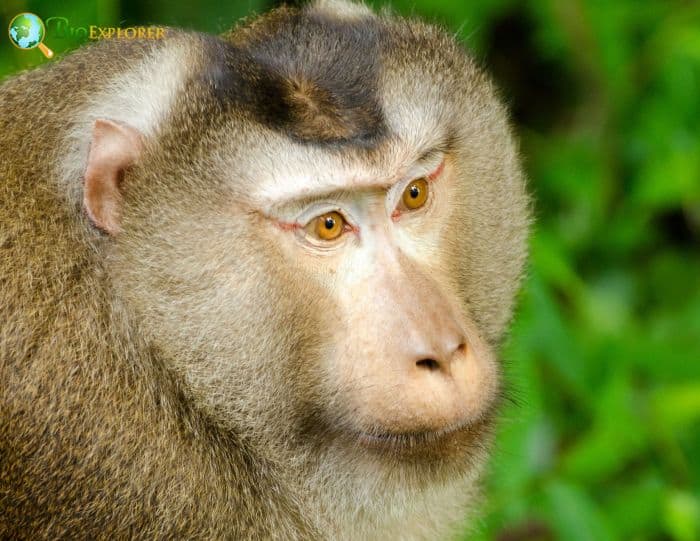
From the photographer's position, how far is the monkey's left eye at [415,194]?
2371 millimetres

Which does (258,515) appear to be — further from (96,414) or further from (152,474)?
(96,414)

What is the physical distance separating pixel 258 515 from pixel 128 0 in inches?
75.6

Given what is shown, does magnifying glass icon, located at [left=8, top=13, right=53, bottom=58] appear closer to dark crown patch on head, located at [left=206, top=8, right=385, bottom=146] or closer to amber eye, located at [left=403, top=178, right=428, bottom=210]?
dark crown patch on head, located at [left=206, top=8, right=385, bottom=146]

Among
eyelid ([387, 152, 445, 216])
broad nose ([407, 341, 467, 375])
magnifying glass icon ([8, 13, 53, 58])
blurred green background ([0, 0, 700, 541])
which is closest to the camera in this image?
broad nose ([407, 341, 467, 375])

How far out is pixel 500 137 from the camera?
8.64ft

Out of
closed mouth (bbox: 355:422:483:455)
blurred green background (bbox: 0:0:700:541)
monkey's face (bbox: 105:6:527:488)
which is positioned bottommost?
blurred green background (bbox: 0:0:700:541)

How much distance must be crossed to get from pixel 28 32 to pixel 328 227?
118 centimetres

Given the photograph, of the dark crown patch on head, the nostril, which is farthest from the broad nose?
the dark crown patch on head

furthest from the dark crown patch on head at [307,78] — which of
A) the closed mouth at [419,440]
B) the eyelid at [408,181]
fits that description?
the closed mouth at [419,440]

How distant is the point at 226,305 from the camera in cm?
218

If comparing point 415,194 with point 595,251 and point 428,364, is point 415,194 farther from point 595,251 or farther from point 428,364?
point 595,251

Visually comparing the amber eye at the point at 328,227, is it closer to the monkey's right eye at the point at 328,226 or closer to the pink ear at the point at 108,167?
the monkey's right eye at the point at 328,226

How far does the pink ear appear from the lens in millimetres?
2160

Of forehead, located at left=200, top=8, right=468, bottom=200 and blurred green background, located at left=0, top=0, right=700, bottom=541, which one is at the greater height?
forehead, located at left=200, top=8, right=468, bottom=200
